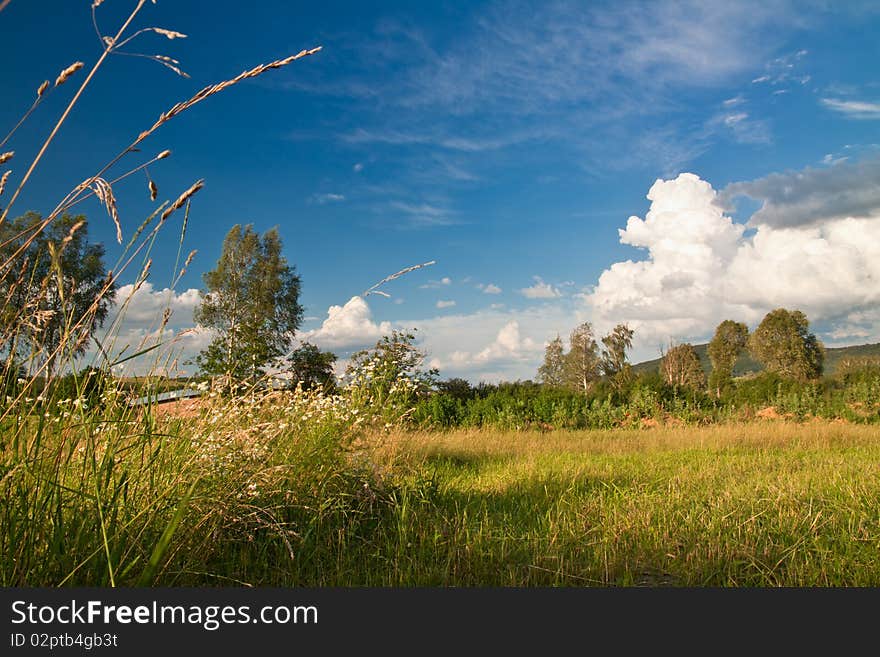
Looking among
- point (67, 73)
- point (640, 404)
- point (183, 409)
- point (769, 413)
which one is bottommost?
point (769, 413)

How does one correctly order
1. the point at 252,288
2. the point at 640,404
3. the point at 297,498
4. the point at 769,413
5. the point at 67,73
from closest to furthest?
the point at 67,73 < the point at 297,498 < the point at 640,404 < the point at 769,413 < the point at 252,288

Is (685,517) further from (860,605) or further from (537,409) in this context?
(537,409)

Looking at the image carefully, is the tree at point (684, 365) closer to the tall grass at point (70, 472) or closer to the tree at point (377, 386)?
the tree at point (377, 386)

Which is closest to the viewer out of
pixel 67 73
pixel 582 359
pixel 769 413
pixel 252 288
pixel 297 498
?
pixel 67 73

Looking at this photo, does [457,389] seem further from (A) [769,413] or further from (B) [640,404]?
(A) [769,413]

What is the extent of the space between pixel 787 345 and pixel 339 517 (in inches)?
1968

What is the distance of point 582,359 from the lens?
1700 inches

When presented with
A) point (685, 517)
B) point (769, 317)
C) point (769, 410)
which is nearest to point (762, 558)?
point (685, 517)

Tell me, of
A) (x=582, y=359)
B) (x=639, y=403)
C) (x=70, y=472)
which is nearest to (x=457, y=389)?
(x=639, y=403)

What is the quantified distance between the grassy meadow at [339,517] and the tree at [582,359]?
124 feet

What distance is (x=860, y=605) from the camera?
6.47 ft

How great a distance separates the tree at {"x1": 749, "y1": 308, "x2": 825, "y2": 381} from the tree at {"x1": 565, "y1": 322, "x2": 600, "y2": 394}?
14.7 meters

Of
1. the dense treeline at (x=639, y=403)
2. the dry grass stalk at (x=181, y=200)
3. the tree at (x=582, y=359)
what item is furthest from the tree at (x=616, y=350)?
the dry grass stalk at (x=181, y=200)

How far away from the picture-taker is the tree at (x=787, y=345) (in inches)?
1705
